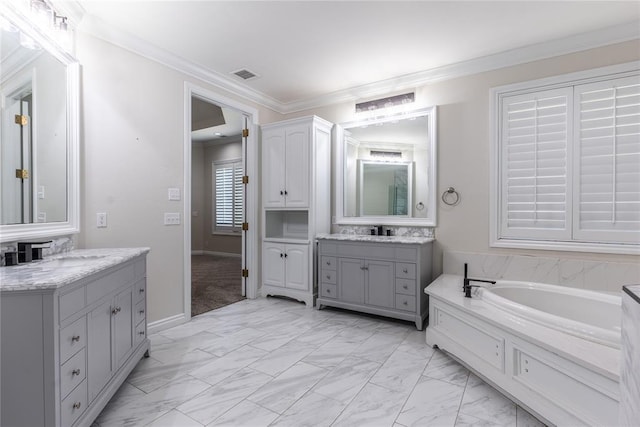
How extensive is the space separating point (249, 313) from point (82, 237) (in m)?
1.77

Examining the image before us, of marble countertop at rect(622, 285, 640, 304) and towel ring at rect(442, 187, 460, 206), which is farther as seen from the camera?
towel ring at rect(442, 187, 460, 206)

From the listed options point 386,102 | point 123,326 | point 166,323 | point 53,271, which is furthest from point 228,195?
point 53,271

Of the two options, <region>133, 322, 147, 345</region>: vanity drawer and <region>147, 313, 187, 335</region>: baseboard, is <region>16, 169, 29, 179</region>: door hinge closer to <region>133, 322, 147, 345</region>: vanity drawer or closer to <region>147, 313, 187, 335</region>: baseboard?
<region>133, 322, 147, 345</region>: vanity drawer

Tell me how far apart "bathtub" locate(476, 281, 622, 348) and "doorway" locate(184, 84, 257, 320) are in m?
2.84

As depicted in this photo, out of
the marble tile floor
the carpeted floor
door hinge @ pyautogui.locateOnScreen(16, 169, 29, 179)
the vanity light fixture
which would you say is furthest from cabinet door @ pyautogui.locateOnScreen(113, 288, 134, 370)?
the vanity light fixture

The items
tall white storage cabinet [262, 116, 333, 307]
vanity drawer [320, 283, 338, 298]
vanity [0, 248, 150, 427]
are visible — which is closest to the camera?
vanity [0, 248, 150, 427]

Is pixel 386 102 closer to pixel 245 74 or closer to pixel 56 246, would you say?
pixel 245 74

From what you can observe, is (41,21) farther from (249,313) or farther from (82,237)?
(249,313)

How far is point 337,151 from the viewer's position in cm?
408

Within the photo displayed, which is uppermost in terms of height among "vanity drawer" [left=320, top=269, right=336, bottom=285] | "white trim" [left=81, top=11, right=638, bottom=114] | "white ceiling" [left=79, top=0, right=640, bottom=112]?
"white ceiling" [left=79, top=0, right=640, bottom=112]

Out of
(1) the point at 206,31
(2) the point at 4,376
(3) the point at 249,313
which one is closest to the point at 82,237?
(2) the point at 4,376

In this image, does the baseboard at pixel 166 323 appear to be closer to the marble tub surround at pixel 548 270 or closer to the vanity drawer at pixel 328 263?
the vanity drawer at pixel 328 263

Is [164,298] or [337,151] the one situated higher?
[337,151]

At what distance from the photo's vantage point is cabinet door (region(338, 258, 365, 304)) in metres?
3.34
